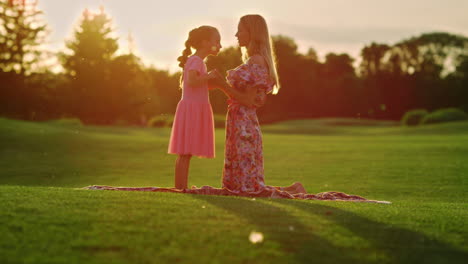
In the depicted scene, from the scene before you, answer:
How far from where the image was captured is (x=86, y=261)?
3.82 metres

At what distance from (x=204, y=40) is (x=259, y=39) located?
0.74 m

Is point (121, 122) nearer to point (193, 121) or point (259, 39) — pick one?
point (259, 39)

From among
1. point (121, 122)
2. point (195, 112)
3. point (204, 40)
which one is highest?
point (204, 40)

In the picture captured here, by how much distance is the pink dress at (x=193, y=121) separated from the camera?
689 cm

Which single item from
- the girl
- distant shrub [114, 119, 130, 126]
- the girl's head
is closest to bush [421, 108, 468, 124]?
distant shrub [114, 119, 130, 126]

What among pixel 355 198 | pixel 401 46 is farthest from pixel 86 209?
pixel 401 46

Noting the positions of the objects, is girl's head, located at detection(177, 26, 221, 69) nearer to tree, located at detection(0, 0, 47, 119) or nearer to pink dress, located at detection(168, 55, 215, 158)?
pink dress, located at detection(168, 55, 215, 158)

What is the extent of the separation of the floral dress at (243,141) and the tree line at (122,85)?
1645 inches

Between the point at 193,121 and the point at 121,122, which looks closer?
the point at 193,121

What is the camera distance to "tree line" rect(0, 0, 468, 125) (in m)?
53.9

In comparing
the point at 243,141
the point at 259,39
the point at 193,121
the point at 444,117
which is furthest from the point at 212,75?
the point at 444,117

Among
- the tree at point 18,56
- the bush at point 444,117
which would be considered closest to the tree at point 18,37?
the tree at point 18,56

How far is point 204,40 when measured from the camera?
705 cm

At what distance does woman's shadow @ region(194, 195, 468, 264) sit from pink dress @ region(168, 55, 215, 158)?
1479 mm
